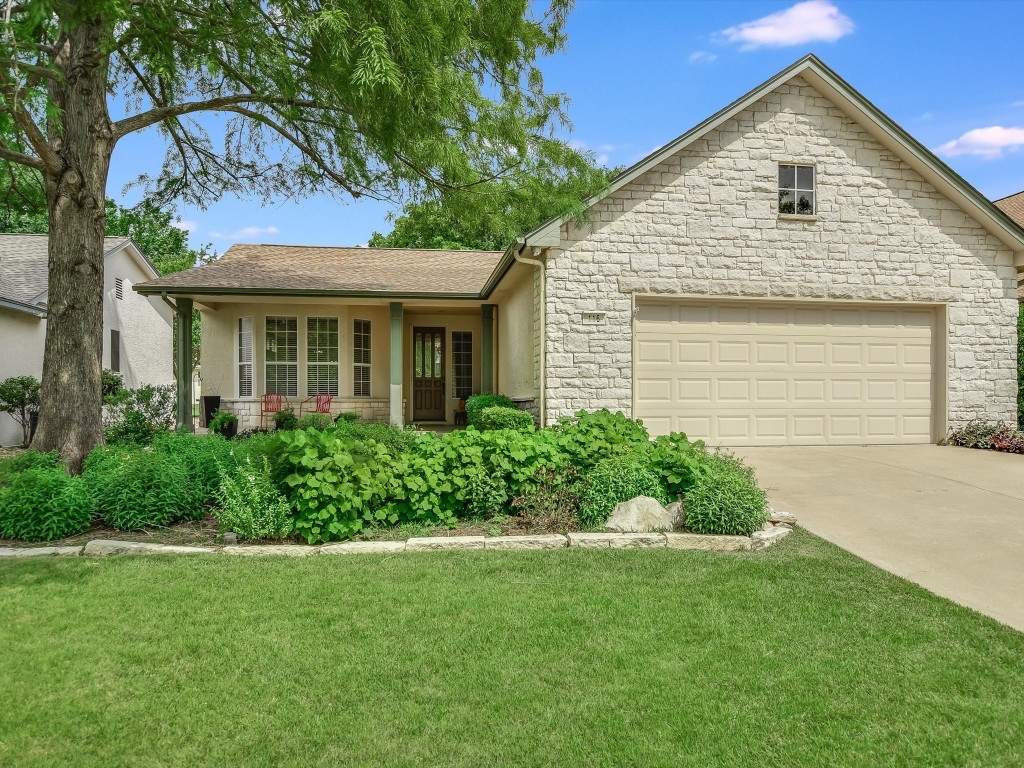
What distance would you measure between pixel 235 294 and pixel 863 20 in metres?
11.0

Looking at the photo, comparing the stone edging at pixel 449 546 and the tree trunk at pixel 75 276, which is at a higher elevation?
the tree trunk at pixel 75 276

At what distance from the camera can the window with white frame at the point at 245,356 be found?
1371 centimetres

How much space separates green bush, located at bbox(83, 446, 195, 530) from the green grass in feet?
3.20

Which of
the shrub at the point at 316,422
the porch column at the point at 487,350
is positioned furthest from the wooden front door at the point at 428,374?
the shrub at the point at 316,422

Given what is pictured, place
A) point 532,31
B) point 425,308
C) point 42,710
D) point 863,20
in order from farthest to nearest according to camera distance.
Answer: point 425,308 < point 863,20 < point 532,31 < point 42,710

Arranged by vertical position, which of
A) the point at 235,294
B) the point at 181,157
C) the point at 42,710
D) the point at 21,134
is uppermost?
the point at 181,157

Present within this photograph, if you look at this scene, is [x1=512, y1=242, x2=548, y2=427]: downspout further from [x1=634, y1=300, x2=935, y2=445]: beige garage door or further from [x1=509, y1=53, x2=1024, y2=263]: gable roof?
[x1=634, y1=300, x2=935, y2=445]: beige garage door

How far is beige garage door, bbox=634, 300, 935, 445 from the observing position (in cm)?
984

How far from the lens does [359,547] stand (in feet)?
16.2

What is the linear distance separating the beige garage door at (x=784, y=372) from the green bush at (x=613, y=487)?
13.1ft

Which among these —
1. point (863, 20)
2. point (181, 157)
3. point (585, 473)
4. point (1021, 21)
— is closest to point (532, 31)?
point (863, 20)

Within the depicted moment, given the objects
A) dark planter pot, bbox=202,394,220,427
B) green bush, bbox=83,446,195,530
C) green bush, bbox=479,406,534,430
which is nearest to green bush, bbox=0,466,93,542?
green bush, bbox=83,446,195,530

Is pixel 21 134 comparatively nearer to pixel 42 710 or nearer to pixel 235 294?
pixel 235 294

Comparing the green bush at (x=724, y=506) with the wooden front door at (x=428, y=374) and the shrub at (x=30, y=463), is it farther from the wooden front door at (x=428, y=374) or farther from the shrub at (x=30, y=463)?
the wooden front door at (x=428, y=374)
